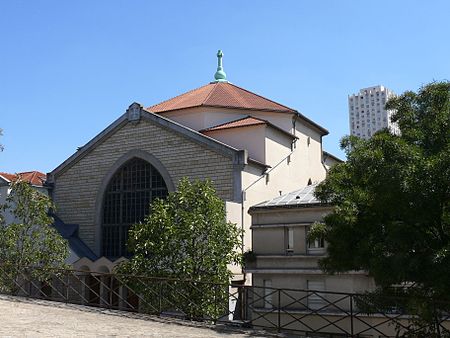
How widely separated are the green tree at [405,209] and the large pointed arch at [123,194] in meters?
16.7

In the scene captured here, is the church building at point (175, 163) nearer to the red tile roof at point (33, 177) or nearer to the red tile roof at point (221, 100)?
the red tile roof at point (221, 100)

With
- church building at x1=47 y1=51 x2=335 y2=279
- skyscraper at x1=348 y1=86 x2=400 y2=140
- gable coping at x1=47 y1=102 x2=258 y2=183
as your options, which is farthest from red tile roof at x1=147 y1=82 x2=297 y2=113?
skyscraper at x1=348 y1=86 x2=400 y2=140

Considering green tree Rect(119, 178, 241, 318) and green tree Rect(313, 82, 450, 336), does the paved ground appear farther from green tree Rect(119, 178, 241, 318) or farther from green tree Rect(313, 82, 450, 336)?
green tree Rect(119, 178, 241, 318)

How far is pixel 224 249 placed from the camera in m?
20.1

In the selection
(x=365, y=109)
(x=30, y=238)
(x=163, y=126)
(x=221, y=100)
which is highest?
(x=365, y=109)

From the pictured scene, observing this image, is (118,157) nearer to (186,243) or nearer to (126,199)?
(126,199)

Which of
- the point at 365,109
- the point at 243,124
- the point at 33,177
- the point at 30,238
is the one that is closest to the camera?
the point at 30,238

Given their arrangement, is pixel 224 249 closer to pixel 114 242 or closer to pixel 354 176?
pixel 354 176

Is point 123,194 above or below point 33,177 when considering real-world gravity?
below

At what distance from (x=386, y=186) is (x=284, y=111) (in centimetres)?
2120

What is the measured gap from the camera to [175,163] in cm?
2775

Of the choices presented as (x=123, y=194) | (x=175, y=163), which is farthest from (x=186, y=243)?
(x=123, y=194)

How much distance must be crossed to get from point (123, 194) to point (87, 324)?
57.8 ft

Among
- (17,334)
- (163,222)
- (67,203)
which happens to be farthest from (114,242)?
(17,334)
